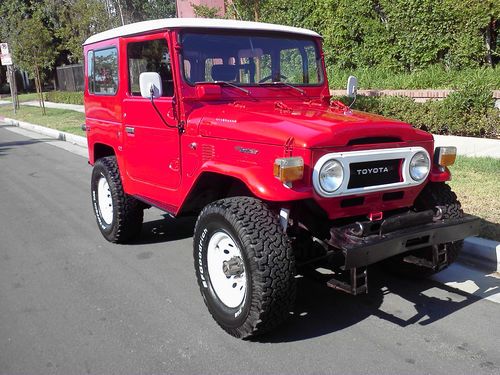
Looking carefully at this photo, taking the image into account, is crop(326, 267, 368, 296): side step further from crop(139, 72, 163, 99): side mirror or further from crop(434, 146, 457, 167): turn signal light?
crop(139, 72, 163, 99): side mirror

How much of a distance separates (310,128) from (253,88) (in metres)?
1.17

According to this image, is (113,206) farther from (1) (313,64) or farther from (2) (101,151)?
(1) (313,64)

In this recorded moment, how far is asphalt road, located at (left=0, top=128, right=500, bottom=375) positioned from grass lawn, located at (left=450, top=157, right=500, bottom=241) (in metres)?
1.20

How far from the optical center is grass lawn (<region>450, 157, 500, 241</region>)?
4957mm

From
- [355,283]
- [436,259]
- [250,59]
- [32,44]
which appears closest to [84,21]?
[32,44]

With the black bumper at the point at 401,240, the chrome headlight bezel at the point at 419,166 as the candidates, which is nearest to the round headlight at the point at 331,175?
the black bumper at the point at 401,240

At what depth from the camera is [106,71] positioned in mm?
5168

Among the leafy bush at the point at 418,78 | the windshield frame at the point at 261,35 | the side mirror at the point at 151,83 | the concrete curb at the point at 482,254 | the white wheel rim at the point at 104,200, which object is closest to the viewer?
the side mirror at the point at 151,83

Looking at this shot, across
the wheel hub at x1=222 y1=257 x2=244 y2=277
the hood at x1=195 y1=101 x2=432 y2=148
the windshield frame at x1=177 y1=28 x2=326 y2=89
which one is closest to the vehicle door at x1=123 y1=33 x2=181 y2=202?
the windshield frame at x1=177 y1=28 x2=326 y2=89

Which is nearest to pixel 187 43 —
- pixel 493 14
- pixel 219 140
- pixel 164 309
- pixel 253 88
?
pixel 253 88

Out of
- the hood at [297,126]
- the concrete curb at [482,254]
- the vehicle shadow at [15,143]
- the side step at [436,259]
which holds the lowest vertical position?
the vehicle shadow at [15,143]

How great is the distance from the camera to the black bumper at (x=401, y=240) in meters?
3.01

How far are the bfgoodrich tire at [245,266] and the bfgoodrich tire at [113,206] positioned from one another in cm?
169

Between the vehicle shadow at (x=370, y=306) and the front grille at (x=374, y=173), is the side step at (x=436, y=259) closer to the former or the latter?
the vehicle shadow at (x=370, y=306)
